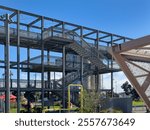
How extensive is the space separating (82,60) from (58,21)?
265 inches

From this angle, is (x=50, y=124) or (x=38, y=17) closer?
(x=50, y=124)

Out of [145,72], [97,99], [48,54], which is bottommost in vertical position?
[97,99]

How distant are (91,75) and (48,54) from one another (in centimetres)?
776

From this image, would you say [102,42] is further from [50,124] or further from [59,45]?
[50,124]

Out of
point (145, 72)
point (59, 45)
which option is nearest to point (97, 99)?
point (145, 72)

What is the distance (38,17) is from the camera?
42281 millimetres

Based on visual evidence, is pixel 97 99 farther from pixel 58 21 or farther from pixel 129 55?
pixel 58 21

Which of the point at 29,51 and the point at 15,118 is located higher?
the point at 29,51

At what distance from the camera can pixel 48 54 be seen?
46094 millimetres

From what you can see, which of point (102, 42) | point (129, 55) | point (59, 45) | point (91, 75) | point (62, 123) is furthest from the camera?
point (102, 42)

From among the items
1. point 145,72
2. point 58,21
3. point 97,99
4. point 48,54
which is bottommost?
point 97,99

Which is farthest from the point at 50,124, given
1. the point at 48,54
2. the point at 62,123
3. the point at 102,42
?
the point at 102,42

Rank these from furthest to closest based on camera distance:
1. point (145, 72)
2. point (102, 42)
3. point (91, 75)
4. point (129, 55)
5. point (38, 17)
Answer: point (102, 42)
point (91, 75)
point (38, 17)
point (145, 72)
point (129, 55)

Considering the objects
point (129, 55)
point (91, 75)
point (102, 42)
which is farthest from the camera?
point (102, 42)
